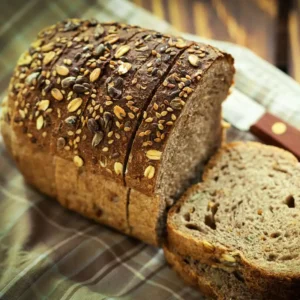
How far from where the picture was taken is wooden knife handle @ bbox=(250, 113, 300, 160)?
2896mm

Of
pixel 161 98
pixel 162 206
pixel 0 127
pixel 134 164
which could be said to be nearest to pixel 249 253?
pixel 162 206

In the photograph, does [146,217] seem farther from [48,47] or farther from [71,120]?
[48,47]

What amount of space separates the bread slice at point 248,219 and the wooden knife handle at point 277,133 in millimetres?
135

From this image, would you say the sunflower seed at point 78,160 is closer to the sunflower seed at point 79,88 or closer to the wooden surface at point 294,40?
the sunflower seed at point 79,88

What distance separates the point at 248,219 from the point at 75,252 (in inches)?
34.9

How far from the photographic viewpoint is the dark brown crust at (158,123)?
230 centimetres

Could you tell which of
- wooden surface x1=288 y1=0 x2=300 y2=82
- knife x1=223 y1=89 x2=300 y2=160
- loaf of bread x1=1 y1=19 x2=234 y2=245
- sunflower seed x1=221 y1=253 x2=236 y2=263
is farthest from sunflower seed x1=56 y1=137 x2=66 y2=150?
wooden surface x1=288 y1=0 x2=300 y2=82

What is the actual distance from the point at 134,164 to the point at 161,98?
0.32m

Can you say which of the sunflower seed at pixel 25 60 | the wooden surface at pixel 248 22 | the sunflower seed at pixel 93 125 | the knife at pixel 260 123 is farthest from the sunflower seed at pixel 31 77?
the wooden surface at pixel 248 22

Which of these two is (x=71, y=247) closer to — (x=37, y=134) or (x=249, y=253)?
(x=37, y=134)

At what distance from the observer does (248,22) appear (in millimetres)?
4324

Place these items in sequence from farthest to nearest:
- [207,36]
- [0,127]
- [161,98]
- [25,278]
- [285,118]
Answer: [207,36], [285,118], [0,127], [25,278], [161,98]

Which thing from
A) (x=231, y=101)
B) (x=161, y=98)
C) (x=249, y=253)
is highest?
(x=161, y=98)

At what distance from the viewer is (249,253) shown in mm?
2385
